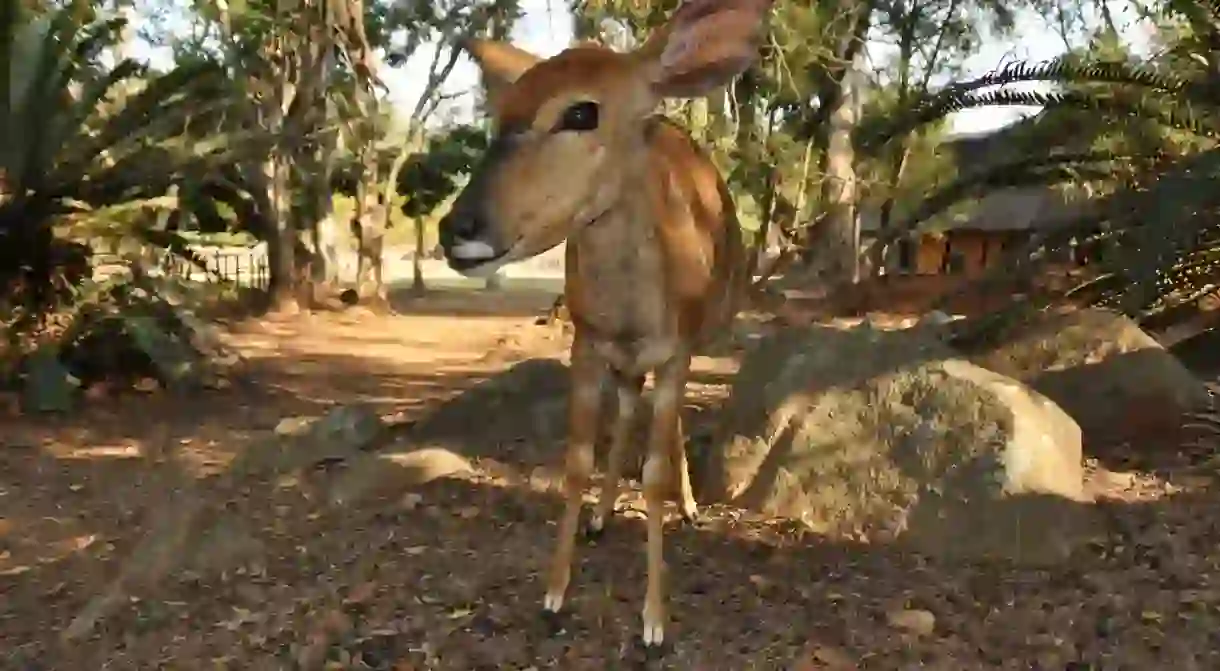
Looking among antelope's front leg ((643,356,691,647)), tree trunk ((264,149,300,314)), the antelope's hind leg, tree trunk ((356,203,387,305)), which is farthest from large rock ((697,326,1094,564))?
tree trunk ((356,203,387,305))

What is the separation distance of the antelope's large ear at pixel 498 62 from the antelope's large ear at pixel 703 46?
0.57m

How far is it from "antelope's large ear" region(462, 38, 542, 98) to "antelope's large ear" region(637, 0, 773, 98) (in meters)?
0.57

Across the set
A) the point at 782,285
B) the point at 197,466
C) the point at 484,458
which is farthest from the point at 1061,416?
the point at 782,285

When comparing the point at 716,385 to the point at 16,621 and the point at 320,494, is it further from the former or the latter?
the point at 16,621

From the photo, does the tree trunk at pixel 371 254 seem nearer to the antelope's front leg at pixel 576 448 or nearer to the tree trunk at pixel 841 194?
the tree trunk at pixel 841 194

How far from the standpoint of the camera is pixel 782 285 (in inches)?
997

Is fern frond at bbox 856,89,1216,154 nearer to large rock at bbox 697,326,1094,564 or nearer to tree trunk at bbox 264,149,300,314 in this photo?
large rock at bbox 697,326,1094,564

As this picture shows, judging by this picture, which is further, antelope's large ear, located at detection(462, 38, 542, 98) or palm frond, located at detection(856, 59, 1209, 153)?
palm frond, located at detection(856, 59, 1209, 153)

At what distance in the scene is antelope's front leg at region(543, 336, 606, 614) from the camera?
411cm

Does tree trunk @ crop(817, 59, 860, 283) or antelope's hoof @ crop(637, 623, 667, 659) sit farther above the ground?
tree trunk @ crop(817, 59, 860, 283)

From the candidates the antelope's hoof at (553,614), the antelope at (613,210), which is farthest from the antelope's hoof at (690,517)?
the antelope's hoof at (553,614)

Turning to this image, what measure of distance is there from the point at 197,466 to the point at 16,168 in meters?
3.41

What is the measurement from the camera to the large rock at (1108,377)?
6.20 metres

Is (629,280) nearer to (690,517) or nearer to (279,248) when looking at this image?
(690,517)
